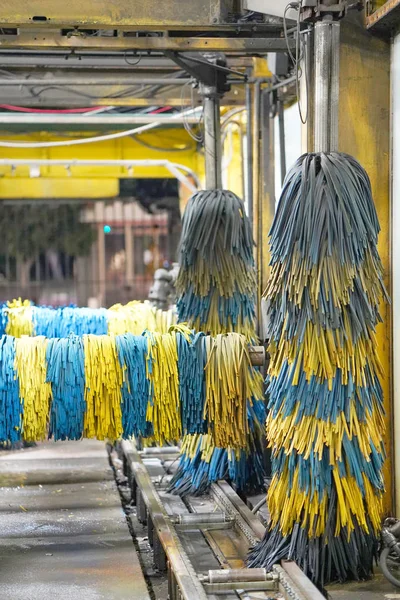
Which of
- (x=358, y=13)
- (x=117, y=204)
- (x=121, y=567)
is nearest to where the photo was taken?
(x=358, y=13)

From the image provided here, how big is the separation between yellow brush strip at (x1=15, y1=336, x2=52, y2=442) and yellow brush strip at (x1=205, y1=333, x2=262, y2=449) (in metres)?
1.02

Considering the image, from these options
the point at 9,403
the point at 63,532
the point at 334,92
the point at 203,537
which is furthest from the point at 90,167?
the point at 334,92

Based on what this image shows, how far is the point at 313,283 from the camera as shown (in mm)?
5270

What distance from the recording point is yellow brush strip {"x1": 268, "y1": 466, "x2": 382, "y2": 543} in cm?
535

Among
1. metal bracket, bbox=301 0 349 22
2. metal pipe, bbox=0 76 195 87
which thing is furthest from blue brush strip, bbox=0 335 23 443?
metal pipe, bbox=0 76 195 87

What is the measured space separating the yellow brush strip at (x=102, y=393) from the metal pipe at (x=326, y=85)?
1.87 m

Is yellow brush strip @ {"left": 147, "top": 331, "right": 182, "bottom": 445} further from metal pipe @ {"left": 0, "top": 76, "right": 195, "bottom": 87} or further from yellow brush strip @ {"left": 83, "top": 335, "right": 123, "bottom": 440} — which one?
metal pipe @ {"left": 0, "top": 76, "right": 195, "bottom": 87}

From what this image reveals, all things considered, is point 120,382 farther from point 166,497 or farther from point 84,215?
point 84,215

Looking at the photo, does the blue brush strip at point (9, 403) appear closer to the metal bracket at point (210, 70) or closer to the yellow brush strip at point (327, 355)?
the yellow brush strip at point (327, 355)

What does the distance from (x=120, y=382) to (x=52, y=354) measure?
46cm

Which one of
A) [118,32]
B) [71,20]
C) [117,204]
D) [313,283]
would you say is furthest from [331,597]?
[117,204]

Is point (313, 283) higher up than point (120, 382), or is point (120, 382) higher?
point (313, 283)

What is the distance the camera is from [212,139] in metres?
8.32

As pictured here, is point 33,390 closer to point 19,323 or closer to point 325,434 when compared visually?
point 325,434
